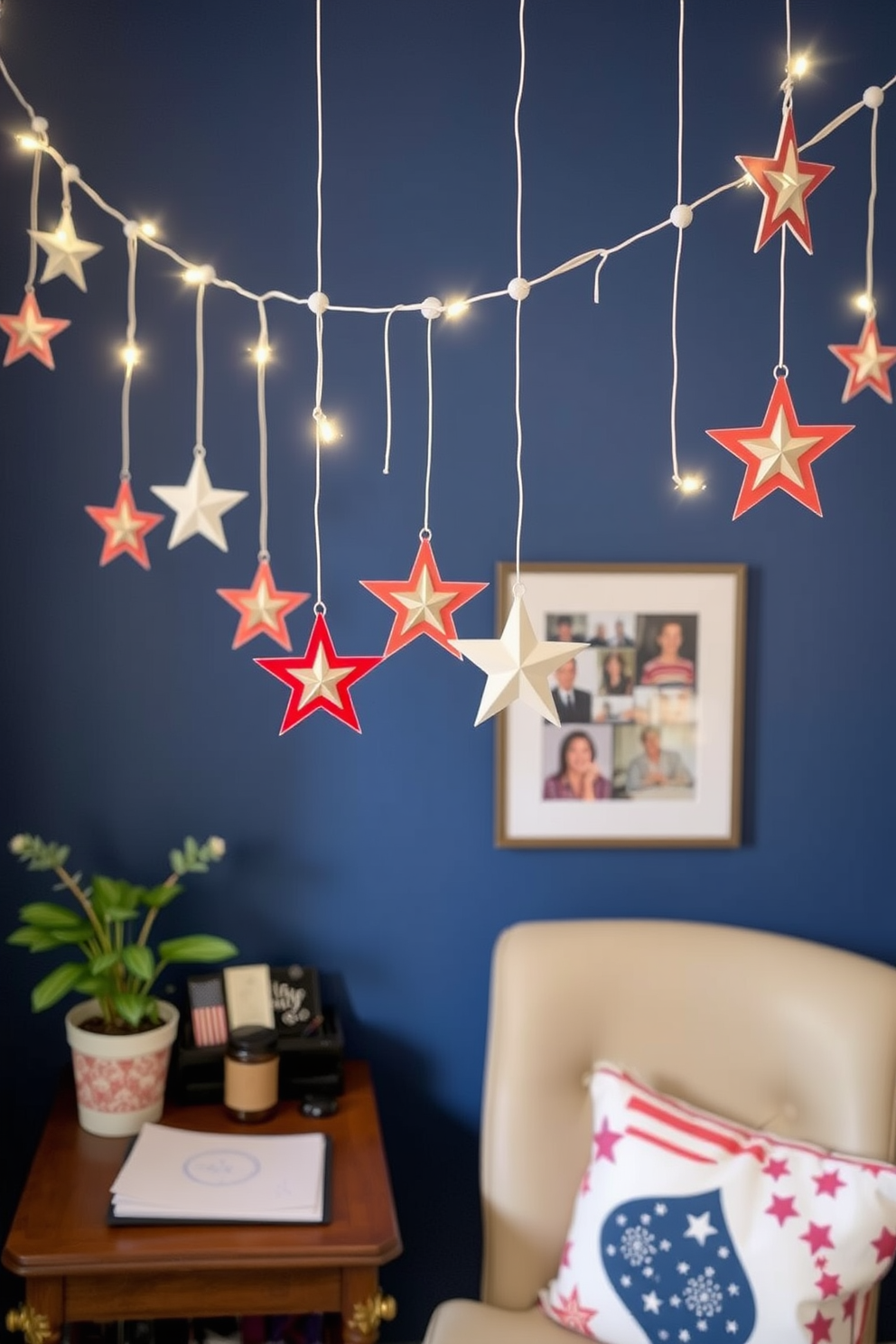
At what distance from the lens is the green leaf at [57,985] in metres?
1.83

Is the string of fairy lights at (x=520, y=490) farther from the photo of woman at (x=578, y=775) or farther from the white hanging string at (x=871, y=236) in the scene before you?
the photo of woman at (x=578, y=775)

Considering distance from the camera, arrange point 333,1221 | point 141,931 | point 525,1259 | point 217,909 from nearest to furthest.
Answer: point 333,1221 → point 525,1259 → point 141,931 → point 217,909

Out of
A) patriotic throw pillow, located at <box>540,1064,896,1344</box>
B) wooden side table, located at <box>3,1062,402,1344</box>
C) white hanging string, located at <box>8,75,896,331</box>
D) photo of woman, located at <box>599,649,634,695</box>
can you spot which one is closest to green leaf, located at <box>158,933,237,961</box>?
wooden side table, located at <box>3,1062,402,1344</box>

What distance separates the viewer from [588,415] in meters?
2.15

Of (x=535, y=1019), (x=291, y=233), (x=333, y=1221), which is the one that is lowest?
(x=333, y=1221)

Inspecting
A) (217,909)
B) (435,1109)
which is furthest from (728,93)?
(435,1109)

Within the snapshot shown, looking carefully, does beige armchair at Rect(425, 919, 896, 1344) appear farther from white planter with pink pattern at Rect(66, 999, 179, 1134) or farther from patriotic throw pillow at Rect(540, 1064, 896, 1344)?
white planter with pink pattern at Rect(66, 999, 179, 1134)

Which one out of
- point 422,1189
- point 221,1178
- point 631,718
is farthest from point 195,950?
point 631,718

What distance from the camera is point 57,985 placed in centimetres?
185

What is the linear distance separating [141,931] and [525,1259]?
0.79 meters

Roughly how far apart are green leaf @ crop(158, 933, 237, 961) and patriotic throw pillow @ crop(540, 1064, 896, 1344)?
646mm

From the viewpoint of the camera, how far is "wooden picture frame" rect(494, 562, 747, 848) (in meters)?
2.14

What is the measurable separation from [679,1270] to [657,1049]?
0.34 m

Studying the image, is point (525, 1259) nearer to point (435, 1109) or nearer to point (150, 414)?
point (435, 1109)
